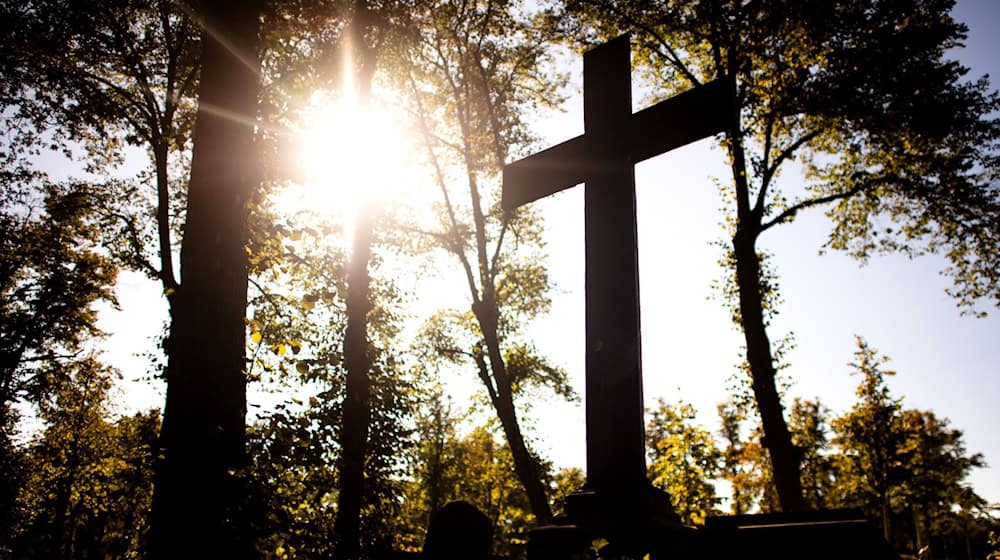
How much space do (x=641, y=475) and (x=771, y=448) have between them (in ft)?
32.2

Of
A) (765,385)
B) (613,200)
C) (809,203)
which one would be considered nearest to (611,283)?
(613,200)

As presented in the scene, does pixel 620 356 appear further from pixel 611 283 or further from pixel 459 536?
pixel 459 536

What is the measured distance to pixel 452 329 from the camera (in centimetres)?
1944

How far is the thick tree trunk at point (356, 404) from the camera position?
872 cm

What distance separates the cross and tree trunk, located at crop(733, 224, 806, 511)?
931 cm

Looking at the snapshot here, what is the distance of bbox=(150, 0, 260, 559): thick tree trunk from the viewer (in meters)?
3.69

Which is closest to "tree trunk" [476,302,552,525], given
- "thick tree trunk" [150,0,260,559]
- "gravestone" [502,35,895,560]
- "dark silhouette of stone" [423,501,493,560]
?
"gravestone" [502,35,895,560]

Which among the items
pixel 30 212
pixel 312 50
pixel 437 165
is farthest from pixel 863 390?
pixel 30 212

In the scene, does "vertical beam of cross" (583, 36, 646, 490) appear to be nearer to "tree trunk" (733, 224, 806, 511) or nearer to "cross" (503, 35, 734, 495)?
"cross" (503, 35, 734, 495)

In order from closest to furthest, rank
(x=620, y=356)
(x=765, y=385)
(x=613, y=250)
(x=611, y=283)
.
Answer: (x=620, y=356), (x=611, y=283), (x=613, y=250), (x=765, y=385)

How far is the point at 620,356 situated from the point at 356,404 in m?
6.49

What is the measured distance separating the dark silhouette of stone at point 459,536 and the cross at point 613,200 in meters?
0.92

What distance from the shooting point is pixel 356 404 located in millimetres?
9500

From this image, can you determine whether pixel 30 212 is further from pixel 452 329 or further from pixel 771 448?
pixel 771 448
